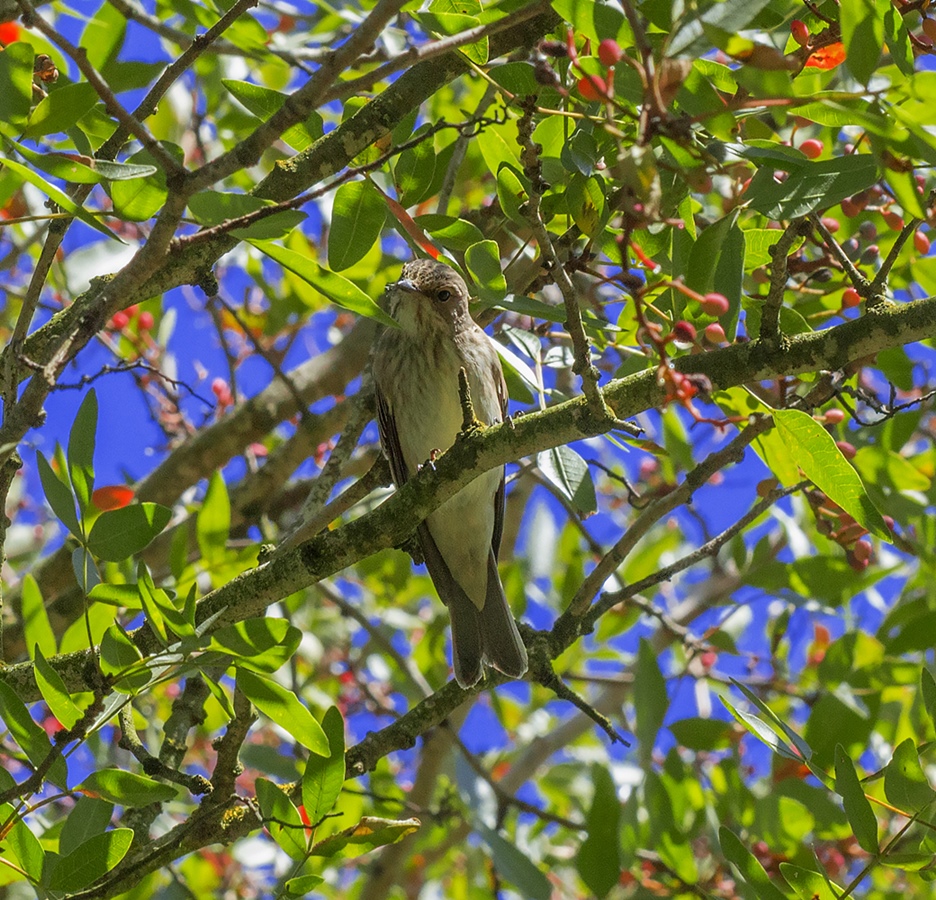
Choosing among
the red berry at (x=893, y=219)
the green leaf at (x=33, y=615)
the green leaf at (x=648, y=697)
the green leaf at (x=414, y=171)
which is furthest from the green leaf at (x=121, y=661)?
the red berry at (x=893, y=219)

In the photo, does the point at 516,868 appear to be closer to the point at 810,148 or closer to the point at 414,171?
the point at 414,171

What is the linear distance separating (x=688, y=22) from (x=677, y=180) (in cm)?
69

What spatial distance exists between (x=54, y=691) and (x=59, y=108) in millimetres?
1308

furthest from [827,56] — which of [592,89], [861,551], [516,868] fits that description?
[516,868]

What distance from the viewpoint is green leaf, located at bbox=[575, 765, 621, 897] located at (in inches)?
146

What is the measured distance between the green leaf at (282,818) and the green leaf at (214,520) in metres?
0.72

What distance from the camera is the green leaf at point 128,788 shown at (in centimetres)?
256

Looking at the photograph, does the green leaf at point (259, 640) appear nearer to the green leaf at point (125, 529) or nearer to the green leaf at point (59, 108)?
the green leaf at point (125, 529)

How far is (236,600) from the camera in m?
3.04

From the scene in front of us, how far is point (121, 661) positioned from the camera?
2564 millimetres

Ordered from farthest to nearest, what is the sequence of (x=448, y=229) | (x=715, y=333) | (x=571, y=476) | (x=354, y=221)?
(x=571, y=476)
(x=448, y=229)
(x=354, y=221)
(x=715, y=333)

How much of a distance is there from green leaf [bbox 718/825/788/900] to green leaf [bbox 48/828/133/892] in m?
1.42

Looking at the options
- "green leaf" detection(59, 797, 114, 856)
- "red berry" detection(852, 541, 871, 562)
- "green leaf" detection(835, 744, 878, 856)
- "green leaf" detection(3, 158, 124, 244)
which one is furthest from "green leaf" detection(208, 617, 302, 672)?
A: "red berry" detection(852, 541, 871, 562)

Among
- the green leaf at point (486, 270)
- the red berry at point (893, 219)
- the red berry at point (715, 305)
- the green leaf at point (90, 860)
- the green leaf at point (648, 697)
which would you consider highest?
the green leaf at point (486, 270)
